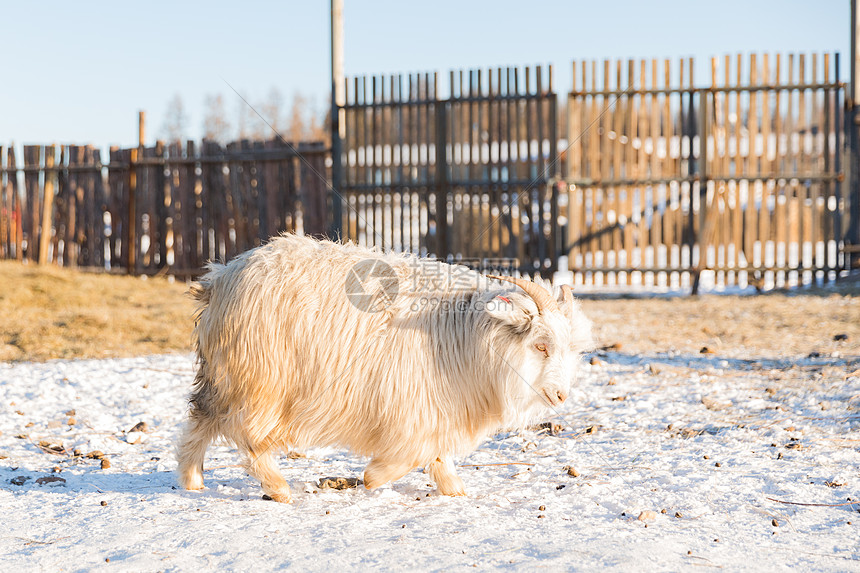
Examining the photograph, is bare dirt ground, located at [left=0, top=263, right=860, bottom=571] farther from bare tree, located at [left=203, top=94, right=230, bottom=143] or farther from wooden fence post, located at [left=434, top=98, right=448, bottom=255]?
bare tree, located at [left=203, top=94, right=230, bottom=143]

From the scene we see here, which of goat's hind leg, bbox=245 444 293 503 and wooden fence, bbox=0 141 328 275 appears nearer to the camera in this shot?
goat's hind leg, bbox=245 444 293 503

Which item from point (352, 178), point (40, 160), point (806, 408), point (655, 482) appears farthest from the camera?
point (40, 160)

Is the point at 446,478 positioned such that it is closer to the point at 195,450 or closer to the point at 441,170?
the point at 195,450

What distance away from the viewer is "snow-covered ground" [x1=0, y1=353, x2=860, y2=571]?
2.71m

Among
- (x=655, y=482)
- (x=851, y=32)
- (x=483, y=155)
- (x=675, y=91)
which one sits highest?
(x=851, y=32)

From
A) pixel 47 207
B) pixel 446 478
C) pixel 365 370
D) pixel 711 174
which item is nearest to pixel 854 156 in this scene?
pixel 711 174

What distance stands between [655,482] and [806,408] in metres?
1.80

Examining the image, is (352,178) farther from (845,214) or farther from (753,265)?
(845,214)

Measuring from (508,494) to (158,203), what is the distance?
10691mm

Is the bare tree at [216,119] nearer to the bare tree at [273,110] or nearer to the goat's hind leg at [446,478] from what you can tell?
the bare tree at [273,110]

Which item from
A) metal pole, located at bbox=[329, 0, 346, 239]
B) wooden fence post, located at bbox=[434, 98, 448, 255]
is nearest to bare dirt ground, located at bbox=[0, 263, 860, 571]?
wooden fence post, located at bbox=[434, 98, 448, 255]

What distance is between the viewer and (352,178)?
38.7ft

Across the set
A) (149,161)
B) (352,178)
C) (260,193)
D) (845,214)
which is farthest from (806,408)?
(149,161)

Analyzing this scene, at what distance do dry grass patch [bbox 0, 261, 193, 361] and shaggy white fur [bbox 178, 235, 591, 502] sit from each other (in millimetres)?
3941
